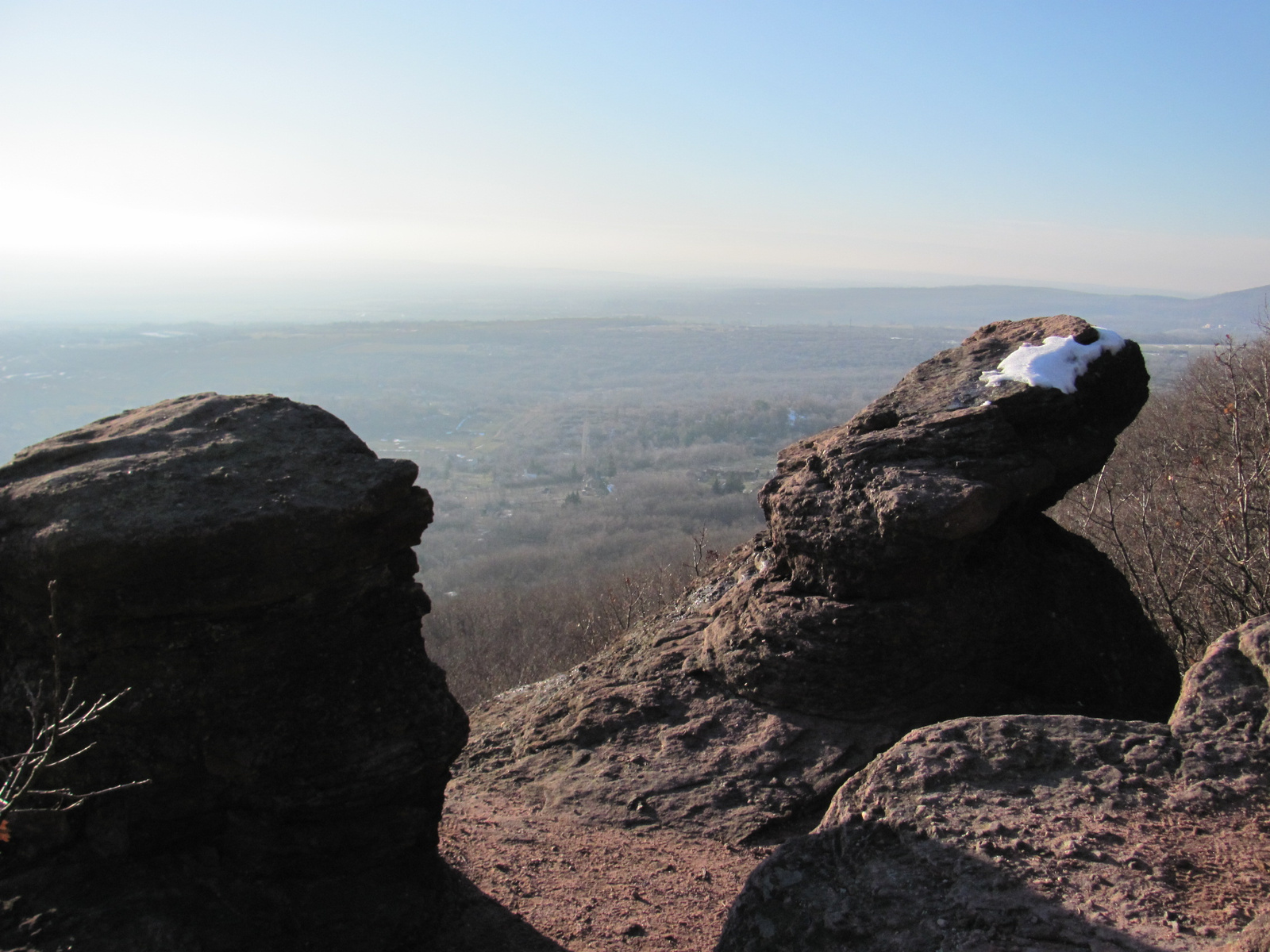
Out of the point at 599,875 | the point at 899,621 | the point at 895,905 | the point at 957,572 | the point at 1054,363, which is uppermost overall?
the point at 1054,363

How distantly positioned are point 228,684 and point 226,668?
0.10 meters

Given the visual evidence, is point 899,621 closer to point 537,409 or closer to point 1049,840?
point 1049,840

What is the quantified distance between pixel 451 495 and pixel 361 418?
1792 cm

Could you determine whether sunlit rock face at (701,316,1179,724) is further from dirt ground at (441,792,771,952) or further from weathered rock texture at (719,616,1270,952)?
weathered rock texture at (719,616,1270,952)

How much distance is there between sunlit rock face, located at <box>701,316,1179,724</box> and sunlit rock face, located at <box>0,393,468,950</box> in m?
3.65

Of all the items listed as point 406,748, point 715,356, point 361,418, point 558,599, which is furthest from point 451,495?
point 406,748

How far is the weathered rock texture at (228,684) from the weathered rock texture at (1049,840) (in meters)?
2.35

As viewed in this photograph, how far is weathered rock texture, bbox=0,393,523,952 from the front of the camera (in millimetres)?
4703

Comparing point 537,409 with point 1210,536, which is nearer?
point 1210,536

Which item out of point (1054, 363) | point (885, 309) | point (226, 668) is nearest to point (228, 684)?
point (226, 668)

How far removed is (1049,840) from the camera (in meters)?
4.39

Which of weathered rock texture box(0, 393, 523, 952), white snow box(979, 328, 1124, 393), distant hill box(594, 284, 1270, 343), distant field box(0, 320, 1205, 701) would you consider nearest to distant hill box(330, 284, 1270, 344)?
distant hill box(594, 284, 1270, 343)

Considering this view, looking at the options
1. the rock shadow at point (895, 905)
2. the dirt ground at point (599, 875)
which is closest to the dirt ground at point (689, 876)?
the dirt ground at point (599, 875)

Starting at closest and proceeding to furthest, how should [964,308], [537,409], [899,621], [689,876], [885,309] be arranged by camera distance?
A: [689,876] < [899,621] < [537,409] < [964,308] < [885,309]
